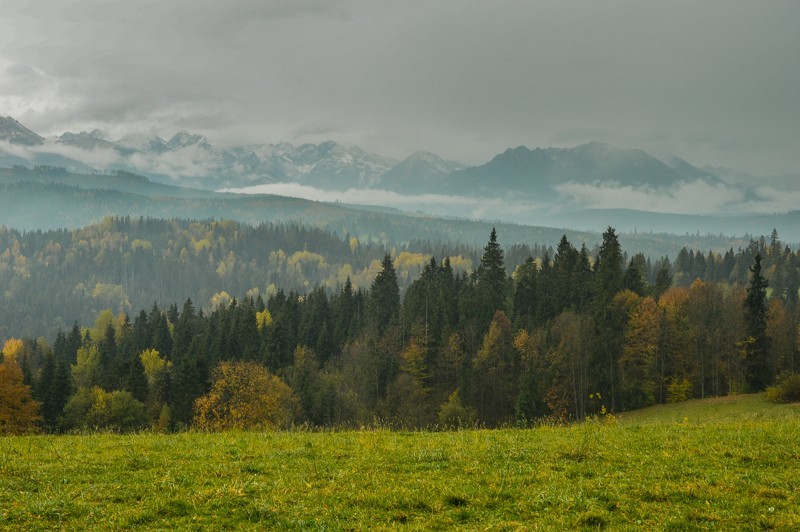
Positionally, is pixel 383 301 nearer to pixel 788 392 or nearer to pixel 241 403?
pixel 241 403

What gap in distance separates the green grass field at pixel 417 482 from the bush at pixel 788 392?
133 feet

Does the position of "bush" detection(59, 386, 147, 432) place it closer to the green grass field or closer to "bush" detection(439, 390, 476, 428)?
"bush" detection(439, 390, 476, 428)

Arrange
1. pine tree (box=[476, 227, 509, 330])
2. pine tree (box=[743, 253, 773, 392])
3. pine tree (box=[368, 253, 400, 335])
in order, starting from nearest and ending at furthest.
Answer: pine tree (box=[743, 253, 773, 392]) → pine tree (box=[476, 227, 509, 330]) → pine tree (box=[368, 253, 400, 335])

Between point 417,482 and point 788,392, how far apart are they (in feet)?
179

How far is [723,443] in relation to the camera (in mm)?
17969

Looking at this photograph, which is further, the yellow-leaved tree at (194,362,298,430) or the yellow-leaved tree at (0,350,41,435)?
the yellow-leaved tree at (194,362,298,430)

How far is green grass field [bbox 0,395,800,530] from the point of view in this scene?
475 inches

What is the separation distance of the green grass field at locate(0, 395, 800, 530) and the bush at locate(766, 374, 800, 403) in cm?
4047

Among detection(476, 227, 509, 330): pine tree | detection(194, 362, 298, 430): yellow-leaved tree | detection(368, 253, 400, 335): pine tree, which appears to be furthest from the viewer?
detection(368, 253, 400, 335): pine tree

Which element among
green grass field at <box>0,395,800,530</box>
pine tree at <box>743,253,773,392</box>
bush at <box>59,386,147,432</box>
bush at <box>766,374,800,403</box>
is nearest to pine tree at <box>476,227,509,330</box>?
pine tree at <box>743,253,773,392</box>

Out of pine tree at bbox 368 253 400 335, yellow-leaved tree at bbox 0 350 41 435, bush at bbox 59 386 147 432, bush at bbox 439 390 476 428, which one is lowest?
bush at bbox 59 386 147 432

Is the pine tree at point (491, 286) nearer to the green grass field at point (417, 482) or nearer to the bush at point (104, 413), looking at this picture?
the bush at point (104, 413)

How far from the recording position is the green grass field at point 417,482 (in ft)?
39.5

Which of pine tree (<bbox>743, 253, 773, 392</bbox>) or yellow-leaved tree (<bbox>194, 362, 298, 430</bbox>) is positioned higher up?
pine tree (<bbox>743, 253, 773, 392</bbox>)
